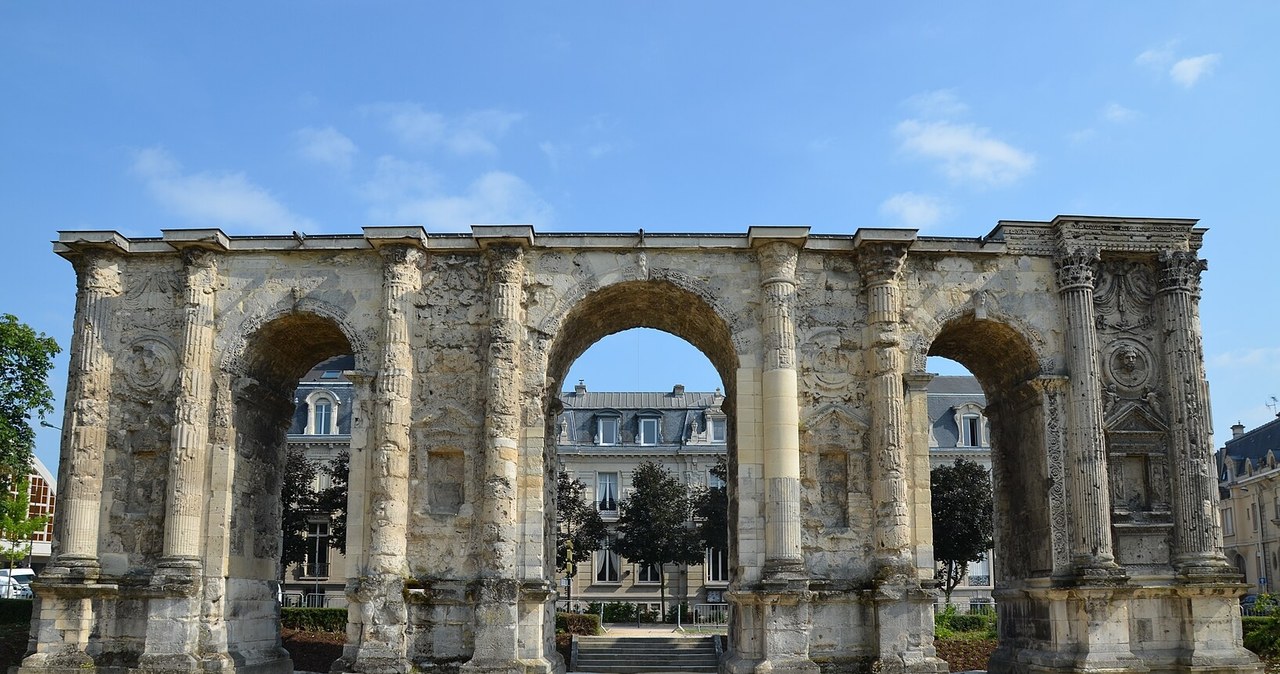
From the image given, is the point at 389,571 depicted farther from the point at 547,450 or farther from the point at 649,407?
the point at 649,407

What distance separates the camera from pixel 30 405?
25.1 meters

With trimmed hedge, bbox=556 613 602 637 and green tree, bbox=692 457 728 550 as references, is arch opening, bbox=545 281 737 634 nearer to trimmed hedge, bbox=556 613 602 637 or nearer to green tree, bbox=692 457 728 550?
green tree, bbox=692 457 728 550

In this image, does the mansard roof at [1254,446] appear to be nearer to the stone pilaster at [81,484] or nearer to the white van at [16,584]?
the stone pilaster at [81,484]

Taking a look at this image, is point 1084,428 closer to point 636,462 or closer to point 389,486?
point 389,486

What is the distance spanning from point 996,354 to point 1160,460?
337cm

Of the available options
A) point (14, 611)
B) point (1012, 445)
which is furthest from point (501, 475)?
point (14, 611)

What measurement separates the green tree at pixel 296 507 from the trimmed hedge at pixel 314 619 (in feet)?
24.9

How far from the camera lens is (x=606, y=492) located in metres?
45.0

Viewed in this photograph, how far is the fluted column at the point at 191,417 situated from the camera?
58.9 feet

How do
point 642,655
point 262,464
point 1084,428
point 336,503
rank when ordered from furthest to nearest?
point 336,503 < point 642,655 < point 262,464 < point 1084,428

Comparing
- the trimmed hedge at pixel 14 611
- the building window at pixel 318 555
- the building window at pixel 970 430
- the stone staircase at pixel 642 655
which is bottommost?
the stone staircase at pixel 642 655

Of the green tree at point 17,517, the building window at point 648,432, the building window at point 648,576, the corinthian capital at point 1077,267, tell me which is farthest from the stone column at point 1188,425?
the building window at point 648,432

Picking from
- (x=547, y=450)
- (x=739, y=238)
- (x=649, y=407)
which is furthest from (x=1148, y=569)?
(x=649, y=407)

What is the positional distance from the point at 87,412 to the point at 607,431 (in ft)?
94.1
